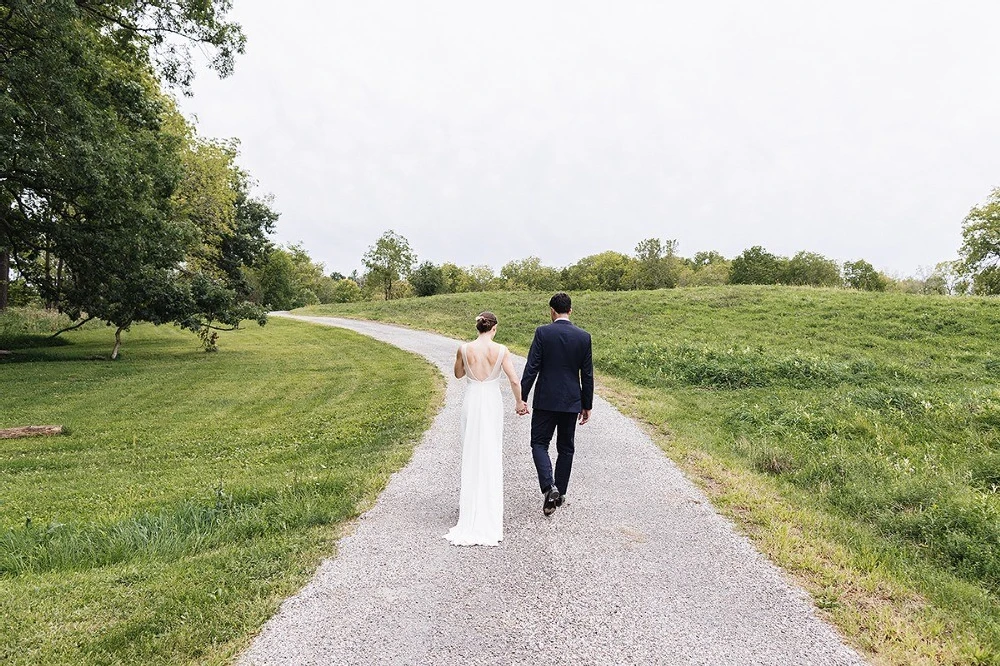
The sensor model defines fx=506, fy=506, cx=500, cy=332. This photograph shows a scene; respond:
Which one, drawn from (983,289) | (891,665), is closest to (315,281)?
(983,289)

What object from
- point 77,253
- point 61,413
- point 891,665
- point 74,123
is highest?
point 74,123

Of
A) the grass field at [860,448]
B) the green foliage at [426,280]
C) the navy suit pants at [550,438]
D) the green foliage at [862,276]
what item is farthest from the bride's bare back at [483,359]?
the green foliage at [862,276]

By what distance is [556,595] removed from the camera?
3695 mm

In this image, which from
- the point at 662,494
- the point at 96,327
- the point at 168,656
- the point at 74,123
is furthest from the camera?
the point at 96,327

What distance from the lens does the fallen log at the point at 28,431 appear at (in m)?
9.84

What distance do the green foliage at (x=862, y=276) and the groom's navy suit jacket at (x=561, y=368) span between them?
74.5 metres

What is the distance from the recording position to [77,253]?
15.7 meters

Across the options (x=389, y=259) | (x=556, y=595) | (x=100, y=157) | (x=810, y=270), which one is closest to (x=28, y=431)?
(x=100, y=157)

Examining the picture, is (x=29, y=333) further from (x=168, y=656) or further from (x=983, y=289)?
(x=983, y=289)

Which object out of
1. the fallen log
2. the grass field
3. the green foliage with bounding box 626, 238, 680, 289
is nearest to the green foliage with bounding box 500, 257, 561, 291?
the green foliage with bounding box 626, 238, 680, 289

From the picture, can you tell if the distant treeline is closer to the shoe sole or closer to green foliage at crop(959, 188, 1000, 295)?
green foliage at crop(959, 188, 1000, 295)

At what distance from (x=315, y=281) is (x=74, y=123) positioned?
281 ft

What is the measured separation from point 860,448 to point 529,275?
271 feet

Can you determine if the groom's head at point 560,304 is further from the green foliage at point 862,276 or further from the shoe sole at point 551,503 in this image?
the green foliage at point 862,276
